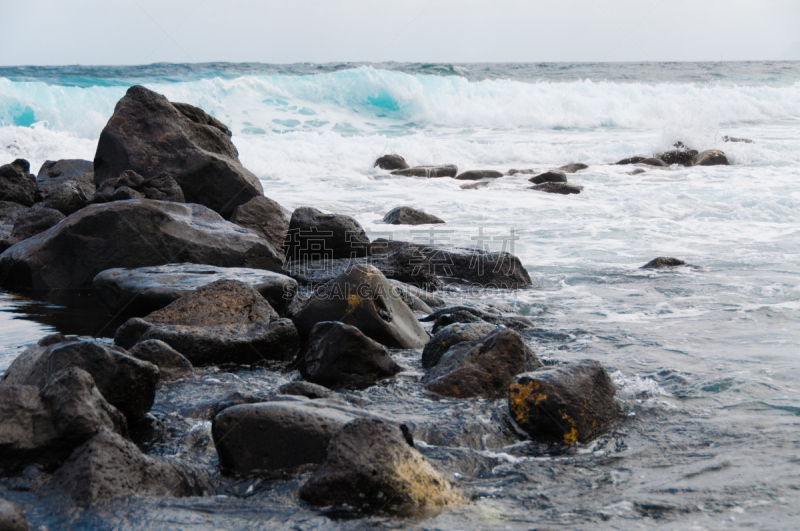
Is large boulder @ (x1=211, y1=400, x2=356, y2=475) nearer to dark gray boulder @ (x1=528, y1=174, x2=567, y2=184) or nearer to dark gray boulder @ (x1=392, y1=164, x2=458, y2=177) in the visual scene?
dark gray boulder @ (x1=528, y1=174, x2=567, y2=184)

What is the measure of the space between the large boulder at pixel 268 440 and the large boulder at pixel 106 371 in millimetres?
504

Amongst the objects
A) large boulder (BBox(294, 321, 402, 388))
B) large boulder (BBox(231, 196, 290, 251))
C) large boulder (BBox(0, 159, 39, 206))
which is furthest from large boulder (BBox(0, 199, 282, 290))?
large boulder (BBox(0, 159, 39, 206))

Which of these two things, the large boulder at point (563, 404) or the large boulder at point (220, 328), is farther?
the large boulder at point (220, 328)

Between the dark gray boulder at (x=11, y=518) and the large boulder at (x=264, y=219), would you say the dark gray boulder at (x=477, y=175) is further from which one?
the dark gray boulder at (x=11, y=518)

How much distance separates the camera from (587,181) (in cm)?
1133

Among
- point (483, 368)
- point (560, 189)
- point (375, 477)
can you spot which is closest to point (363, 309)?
point (483, 368)

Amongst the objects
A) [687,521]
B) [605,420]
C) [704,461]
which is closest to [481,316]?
[605,420]

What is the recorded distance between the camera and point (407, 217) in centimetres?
773

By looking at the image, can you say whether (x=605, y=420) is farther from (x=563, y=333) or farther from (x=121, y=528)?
(x=121, y=528)

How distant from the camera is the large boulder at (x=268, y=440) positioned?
2.28 meters

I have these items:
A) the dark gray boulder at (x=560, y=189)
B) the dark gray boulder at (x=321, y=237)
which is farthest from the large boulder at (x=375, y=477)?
the dark gray boulder at (x=560, y=189)

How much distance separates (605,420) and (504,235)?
4.82 meters

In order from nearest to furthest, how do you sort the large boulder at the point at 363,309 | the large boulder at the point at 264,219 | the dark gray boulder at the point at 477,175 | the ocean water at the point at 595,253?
the ocean water at the point at 595,253 < the large boulder at the point at 363,309 < the large boulder at the point at 264,219 < the dark gray boulder at the point at 477,175

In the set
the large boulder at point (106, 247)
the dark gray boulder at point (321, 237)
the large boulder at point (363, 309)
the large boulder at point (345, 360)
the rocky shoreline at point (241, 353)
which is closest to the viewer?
the rocky shoreline at point (241, 353)
